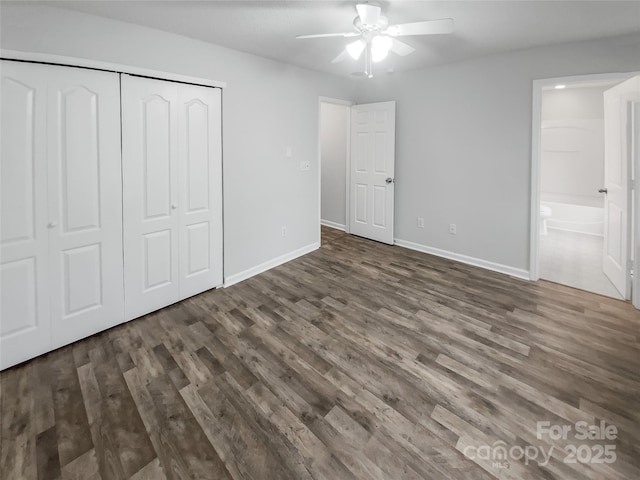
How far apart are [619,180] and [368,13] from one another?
2.95m

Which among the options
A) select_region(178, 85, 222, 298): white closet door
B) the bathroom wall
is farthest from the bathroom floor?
select_region(178, 85, 222, 298): white closet door

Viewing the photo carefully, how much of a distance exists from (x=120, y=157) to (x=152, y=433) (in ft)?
6.58

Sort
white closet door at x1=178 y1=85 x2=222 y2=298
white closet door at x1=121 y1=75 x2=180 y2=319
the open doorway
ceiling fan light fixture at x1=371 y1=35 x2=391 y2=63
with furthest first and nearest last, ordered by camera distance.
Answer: the open doorway < white closet door at x1=178 y1=85 x2=222 y2=298 < white closet door at x1=121 y1=75 x2=180 y2=319 < ceiling fan light fixture at x1=371 y1=35 x2=391 y2=63

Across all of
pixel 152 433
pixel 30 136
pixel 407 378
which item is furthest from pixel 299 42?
pixel 152 433

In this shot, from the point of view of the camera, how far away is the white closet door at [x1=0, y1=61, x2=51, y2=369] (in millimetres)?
2090

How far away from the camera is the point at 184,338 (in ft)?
8.34

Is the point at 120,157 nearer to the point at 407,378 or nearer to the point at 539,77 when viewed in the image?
the point at 407,378

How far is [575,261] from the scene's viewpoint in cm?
426

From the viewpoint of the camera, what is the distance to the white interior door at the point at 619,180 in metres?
3.02

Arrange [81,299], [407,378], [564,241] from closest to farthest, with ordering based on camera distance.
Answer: [407,378], [81,299], [564,241]

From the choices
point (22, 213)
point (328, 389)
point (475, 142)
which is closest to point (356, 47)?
point (475, 142)

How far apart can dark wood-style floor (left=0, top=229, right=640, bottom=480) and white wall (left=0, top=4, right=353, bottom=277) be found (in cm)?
101

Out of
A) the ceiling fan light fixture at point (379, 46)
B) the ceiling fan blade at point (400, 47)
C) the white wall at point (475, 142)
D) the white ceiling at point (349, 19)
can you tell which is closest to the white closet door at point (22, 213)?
the white ceiling at point (349, 19)

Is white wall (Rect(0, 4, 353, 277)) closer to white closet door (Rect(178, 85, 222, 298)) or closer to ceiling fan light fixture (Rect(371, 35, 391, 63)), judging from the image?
white closet door (Rect(178, 85, 222, 298))
